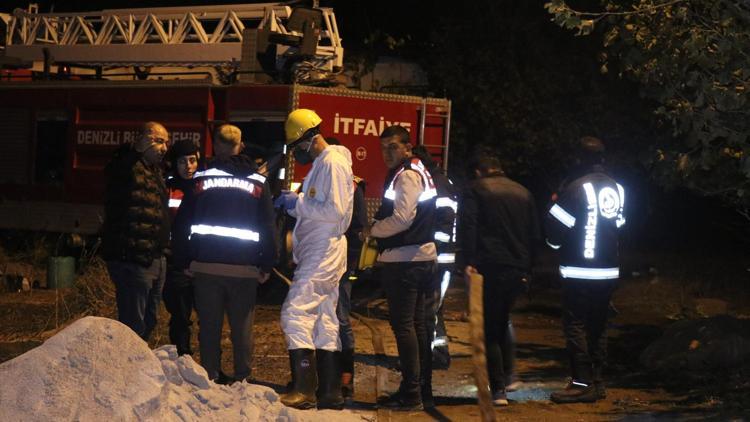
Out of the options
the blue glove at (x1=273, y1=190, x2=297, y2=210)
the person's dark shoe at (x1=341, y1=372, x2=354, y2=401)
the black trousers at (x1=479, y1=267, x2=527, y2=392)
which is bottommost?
the person's dark shoe at (x1=341, y1=372, x2=354, y2=401)

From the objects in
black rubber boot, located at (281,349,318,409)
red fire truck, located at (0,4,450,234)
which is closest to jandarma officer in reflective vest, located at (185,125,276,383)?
black rubber boot, located at (281,349,318,409)

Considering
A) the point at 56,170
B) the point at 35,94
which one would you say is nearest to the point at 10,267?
the point at 56,170

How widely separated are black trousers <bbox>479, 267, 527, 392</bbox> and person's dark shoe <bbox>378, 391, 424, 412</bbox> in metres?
0.59

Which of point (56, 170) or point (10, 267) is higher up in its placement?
point (56, 170)

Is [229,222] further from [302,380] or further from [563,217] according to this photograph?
[563,217]

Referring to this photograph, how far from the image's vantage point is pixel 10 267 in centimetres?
1398

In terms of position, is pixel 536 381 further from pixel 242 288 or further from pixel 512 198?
pixel 242 288

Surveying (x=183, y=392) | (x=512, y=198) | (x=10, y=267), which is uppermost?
(x=512, y=198)

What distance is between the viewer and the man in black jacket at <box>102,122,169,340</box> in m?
7.09

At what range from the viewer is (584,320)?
7891mm

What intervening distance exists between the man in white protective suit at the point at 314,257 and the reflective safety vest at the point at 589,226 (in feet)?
5.64

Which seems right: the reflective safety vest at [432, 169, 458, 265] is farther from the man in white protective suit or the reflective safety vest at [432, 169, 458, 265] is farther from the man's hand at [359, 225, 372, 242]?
the man in white protective suit

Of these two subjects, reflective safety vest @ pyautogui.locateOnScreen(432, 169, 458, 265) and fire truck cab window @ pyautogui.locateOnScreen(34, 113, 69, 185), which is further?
fire truck cab window @ pyautogui.locateOnScreen(34, 113, 69, 185)

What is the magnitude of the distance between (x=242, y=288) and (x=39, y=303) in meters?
5.75
